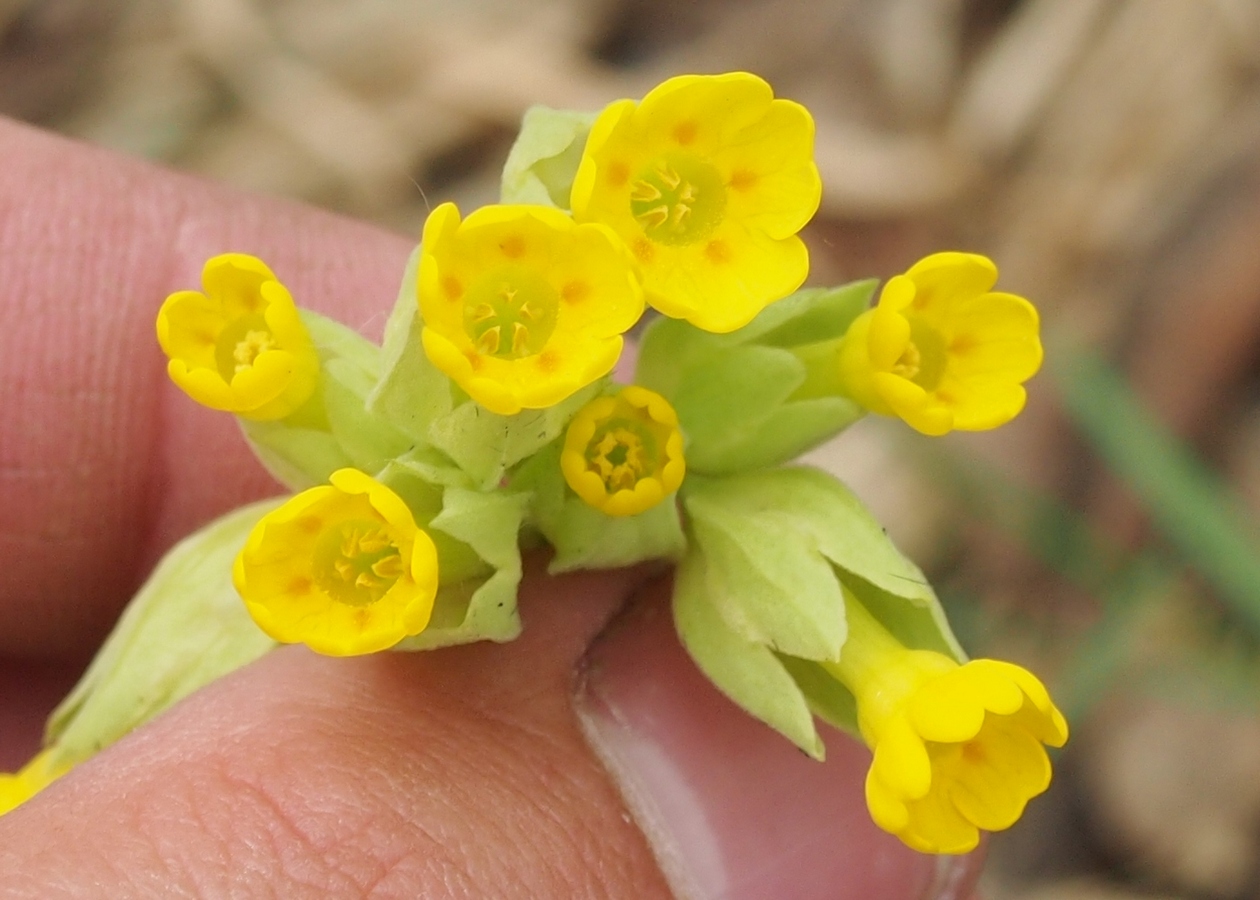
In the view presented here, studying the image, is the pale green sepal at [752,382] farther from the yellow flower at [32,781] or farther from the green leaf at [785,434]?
the yellow flower at [32,781]

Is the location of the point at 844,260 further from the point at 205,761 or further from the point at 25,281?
the point at 205,761

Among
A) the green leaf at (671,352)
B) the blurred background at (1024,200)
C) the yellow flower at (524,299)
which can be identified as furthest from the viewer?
the blurred background at (1024,200)

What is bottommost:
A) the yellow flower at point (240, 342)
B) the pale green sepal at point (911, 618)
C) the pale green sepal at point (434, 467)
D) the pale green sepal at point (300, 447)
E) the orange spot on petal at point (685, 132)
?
the pale green sepal at point (911, 618)

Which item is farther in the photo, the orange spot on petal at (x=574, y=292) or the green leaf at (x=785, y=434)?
the green leaf at (x=785, y=434)

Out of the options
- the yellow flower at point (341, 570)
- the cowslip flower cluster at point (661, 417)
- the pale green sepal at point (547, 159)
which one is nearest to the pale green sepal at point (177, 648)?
the cowslip flower cluster at point (661, 417)

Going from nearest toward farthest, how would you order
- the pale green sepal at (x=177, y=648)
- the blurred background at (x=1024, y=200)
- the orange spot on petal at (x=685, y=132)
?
the orange spot on petal at (x=685, y=132), the pale green sepal at (x=177, y=648), the blurred background at (x=1024, y=200)

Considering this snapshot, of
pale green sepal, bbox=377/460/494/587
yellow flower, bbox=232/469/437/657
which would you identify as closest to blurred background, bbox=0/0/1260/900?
pale green sepal, bbox=377/460/494/587

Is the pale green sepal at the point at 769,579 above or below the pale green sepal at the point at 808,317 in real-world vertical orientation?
below
